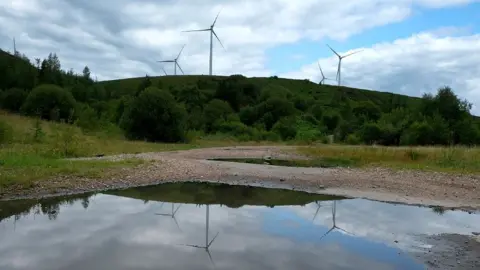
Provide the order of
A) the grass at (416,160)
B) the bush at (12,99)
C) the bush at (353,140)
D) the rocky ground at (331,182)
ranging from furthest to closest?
the bush at (12,99), the bush at (353,140), the grass at (416,160), the rocky ground at (331,182)

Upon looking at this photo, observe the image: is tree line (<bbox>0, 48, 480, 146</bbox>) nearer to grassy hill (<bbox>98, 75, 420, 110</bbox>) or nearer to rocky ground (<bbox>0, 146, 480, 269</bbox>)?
grassy hill (<bbox>98, 75, 420, 110</bbox>)

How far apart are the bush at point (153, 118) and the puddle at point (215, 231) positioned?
30.4 m

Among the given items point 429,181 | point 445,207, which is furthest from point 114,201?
point 429,181

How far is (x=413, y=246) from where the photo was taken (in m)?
10.0

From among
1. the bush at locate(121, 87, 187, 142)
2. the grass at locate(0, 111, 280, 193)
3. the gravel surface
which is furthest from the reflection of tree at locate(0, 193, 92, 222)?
the bush at locate(121, 87, 187, 142)

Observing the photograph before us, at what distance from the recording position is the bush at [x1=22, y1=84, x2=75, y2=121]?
55.5 meters

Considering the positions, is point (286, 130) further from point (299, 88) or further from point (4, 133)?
point (299, 88)

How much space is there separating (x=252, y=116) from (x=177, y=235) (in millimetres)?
75995

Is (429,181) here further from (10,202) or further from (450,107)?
(450,107)

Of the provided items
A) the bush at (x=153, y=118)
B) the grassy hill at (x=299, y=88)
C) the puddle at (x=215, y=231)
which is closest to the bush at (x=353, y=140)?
the bush at (x=153, y=118)

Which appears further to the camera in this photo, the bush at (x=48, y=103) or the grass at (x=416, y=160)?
the bush at (x=48, y=103)

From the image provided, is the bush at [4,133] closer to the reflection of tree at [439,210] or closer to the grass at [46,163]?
the grass at [46,163]

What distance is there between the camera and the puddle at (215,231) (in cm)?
847

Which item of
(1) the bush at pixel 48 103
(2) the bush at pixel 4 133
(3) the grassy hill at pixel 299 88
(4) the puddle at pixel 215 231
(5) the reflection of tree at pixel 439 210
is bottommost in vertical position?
(5) the reflection of tree at pixel 439 210
